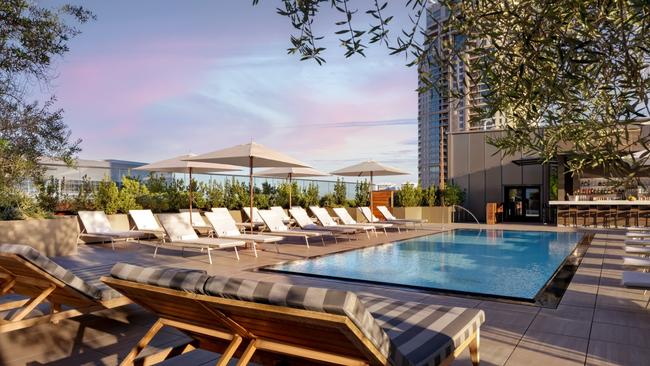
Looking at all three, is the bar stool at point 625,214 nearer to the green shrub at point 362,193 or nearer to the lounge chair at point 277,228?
the green shrub at point 362,193

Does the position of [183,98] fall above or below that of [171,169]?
above

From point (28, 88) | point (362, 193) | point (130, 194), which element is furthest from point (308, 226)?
point (362, 193)

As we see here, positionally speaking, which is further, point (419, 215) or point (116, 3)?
point (419, 215)

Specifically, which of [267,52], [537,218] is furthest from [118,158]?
[537,218]

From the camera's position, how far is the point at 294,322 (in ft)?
7.21

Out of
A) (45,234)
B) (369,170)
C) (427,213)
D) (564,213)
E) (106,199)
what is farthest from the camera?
(427,213)

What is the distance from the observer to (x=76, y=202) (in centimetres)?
1309

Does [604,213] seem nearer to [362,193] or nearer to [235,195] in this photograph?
[362,193]

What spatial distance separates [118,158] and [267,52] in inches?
856

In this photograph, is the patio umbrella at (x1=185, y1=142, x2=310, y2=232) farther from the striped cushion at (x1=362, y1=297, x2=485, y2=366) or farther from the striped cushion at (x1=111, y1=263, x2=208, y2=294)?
the striped cushion at (x1=111, y1=263, x2=208, y2=294)

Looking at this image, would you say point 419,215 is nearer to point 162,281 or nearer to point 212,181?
point 212,181

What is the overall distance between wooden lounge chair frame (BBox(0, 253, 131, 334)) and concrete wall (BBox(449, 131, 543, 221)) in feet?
67.9

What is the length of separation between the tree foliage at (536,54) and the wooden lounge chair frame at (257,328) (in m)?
1.51

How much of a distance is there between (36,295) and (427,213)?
60.6 ft
